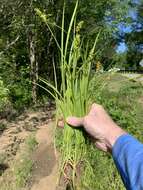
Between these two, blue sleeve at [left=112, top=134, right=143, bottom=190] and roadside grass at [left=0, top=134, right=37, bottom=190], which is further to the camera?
roadside grass at [left=0, top=134, right=37, bottom=190]

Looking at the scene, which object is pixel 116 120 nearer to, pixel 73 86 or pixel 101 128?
pixel 73 86

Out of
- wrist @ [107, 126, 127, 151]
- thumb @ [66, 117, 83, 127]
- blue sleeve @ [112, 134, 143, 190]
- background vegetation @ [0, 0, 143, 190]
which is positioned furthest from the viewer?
background vegetation @ [0, 0, 143, 190]

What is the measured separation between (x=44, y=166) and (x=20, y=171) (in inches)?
16.8

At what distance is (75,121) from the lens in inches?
91.9

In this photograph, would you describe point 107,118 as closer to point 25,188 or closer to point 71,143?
Answer: point 71,143

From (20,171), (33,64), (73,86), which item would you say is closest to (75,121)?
(73,86)

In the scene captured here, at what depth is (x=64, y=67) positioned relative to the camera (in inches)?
101

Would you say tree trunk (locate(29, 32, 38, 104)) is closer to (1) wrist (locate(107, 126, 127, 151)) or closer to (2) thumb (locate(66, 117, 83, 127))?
(2) thumb (locate(66, 117, 83, 127))

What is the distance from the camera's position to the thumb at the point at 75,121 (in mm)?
2262

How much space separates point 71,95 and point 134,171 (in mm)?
1226

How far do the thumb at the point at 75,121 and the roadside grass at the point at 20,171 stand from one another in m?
3.23

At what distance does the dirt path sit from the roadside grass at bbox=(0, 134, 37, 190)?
0.28 feet

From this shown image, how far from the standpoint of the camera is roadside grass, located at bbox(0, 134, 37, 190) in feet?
18.0

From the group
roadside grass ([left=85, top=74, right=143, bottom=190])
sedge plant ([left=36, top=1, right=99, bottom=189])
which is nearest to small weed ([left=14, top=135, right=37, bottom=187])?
roadside grass ([left=85, top=74, right=143, bottom=190])
